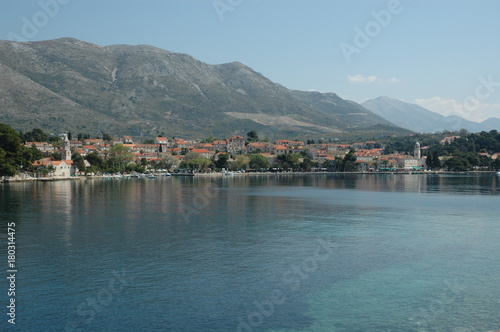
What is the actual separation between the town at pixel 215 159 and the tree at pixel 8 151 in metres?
13.4

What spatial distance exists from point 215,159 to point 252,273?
126690 millimetres

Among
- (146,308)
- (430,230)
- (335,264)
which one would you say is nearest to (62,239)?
(146,308)

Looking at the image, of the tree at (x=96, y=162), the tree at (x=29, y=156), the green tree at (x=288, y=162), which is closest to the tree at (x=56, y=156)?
the tree at (x=96, y=162)

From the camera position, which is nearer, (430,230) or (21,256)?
(21,256)

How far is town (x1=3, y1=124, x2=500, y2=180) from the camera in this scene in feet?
330

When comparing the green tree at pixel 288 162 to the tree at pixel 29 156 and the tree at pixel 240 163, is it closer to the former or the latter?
the tree at pixel 240 163

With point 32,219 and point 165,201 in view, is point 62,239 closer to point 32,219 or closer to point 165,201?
point 32,219

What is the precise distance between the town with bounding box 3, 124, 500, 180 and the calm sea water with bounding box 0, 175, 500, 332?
2551 inches

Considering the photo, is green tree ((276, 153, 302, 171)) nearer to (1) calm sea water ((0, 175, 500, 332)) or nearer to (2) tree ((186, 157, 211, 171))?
(2) tree ((186, 157, 211, 171))

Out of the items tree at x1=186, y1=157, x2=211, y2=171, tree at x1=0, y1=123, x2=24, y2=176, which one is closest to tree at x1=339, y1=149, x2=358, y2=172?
tree at x1=186, y1=157, x2=211, y2=171

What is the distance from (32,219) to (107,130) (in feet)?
551

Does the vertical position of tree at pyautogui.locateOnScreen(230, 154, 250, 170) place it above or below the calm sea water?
above

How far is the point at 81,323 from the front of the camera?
13750mm

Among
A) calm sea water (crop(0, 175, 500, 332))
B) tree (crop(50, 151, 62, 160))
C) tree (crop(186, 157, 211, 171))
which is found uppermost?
tree (crop(50, 151, 62, 160))
